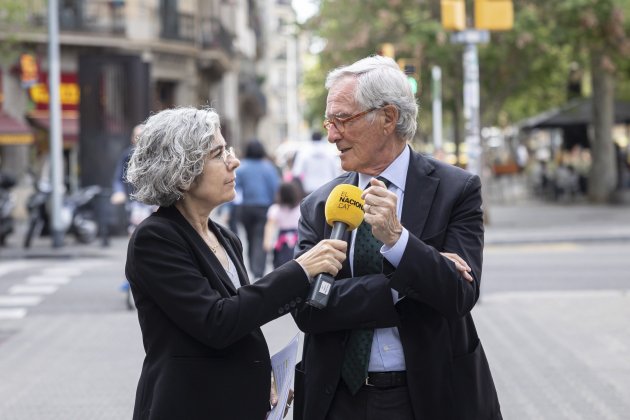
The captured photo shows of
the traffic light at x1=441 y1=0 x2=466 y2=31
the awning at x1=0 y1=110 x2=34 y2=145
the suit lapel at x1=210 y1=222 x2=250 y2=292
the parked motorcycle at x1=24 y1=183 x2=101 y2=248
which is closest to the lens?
the suit lapel at x1=210 y1=222 x2=250 y2=292

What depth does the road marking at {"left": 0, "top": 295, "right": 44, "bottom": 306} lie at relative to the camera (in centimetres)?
1280

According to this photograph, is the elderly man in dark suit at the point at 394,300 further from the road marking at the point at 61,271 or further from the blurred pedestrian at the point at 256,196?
the road marking at the point at 61,271

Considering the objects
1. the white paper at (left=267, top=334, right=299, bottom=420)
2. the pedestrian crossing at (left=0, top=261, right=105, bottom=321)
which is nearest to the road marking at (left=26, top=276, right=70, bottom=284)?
the pedestrian crossing at (left=0, top=261, right=105, bottom=321)

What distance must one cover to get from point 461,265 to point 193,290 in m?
0.79

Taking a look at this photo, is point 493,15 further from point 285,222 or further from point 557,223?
point 557,223

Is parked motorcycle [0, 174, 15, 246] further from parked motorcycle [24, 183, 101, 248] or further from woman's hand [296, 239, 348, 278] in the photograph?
woman's hand [296, 239, 348, 278]

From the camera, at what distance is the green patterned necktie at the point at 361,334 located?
11.1ft

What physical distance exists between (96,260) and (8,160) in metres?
14.7

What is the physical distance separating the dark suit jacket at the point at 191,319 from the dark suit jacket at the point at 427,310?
14 cm

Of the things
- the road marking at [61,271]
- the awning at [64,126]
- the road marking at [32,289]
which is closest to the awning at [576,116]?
the awning at [64,126]

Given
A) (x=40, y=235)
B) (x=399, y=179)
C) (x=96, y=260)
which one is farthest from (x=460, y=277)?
(x=40, y=235)

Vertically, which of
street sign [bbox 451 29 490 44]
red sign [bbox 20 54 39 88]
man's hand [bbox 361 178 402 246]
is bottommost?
man's hand [bbox 361 178 402 246]

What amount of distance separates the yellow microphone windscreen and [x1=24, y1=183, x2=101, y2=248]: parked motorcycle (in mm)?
17874

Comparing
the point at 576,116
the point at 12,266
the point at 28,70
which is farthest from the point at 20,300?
the point at 576,116
